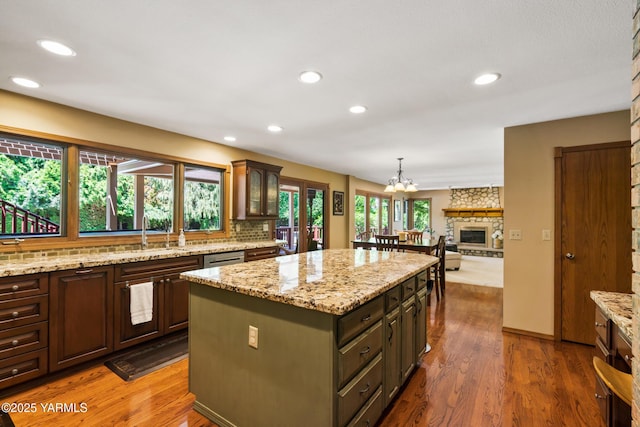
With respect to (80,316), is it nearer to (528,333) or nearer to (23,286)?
(23,286)

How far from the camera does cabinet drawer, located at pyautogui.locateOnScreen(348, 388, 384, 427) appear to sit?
1563 millimetres

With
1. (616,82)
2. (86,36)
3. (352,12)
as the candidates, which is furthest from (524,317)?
(86,36)

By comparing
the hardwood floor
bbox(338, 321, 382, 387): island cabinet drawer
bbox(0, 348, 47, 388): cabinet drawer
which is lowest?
the hardwood floor

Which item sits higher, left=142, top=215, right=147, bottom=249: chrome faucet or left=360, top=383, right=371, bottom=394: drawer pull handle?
left=142, top=215, right=147, bottom=249: chrome faucet

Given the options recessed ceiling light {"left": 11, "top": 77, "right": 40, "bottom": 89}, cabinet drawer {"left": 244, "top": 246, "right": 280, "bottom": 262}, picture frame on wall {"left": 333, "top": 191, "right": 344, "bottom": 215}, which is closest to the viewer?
recessed ceiling light {"left": 11, "top": 77, "right": 40, "bottom": 89}

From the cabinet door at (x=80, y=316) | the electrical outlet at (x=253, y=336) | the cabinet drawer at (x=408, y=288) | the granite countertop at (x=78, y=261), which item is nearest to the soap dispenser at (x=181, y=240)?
the granite countertop at (x=78, y=261)

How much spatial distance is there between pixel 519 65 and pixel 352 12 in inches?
51.7

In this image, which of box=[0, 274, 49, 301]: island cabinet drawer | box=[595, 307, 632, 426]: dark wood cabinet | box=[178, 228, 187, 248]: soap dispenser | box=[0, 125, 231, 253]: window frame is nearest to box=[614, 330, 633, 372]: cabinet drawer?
box=[595, 307, 632, 426]: dark wood cabinet

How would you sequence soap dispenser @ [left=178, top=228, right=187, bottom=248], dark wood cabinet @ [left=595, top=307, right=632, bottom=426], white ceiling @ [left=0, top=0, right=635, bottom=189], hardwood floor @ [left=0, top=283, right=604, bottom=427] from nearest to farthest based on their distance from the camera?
dark wood cabinet @ [left=595, top=307, right=632, bottom=426] → white ceiling @ [left=0, top=0, right=635, bottom=189] → hardwood floor @ [left=0, top=283, right=604, bottom=427] → soap dispenser @ [left=178, top=228, right=187, bottom=248]

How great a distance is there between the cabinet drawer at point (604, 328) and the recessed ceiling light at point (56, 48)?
11.5 feet

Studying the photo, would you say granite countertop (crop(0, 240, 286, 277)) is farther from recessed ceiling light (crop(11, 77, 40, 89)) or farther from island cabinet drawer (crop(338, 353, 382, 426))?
island cabinet drawer (crop(338, 353, 382, 426))

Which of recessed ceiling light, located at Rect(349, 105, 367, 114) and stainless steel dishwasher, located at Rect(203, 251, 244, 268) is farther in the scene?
stainless steel dishwasher, located at Rect(203, 251, 244, 268)

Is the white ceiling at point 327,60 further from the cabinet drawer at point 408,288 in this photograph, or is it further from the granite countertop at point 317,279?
the cabinet drawer at point 408,288

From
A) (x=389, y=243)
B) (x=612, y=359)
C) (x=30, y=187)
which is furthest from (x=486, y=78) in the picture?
(x=30, y=187)
